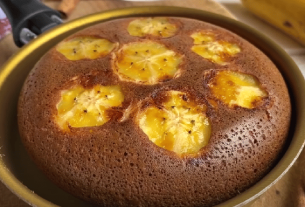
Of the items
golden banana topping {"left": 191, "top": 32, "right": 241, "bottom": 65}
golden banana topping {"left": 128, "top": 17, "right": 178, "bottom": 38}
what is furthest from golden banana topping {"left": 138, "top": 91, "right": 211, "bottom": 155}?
golden banana topping {"left": 128, "top": 17, "right": 178, "bottom": 38}

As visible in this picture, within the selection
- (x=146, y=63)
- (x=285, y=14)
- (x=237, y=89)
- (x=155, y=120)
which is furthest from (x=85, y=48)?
(x=285, y=14)

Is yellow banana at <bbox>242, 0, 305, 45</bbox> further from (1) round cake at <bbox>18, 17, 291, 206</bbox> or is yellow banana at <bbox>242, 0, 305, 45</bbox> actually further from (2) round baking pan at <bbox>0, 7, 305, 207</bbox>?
(1) round cake at <bbox>18, 17, 291, 206</bbox>

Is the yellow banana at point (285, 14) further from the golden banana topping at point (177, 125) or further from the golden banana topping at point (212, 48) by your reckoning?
the golden banana topping at point (177, 125)

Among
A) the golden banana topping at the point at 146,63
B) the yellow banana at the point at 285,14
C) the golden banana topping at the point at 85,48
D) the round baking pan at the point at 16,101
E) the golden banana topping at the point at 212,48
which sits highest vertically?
the golden banana topping at the point at 85,48

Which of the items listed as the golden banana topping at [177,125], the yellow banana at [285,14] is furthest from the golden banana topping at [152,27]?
the yellow banana at [285,14]

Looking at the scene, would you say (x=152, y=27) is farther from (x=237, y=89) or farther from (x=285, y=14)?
(x=285, y=14)

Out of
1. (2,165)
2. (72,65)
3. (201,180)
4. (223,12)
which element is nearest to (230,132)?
(201,180)

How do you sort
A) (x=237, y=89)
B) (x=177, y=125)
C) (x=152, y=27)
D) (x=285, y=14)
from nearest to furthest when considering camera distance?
1. (x=177, y=125)
2. (x=237, y=89)
3. (x=152, y=27)
4. (x=285, y=14)
